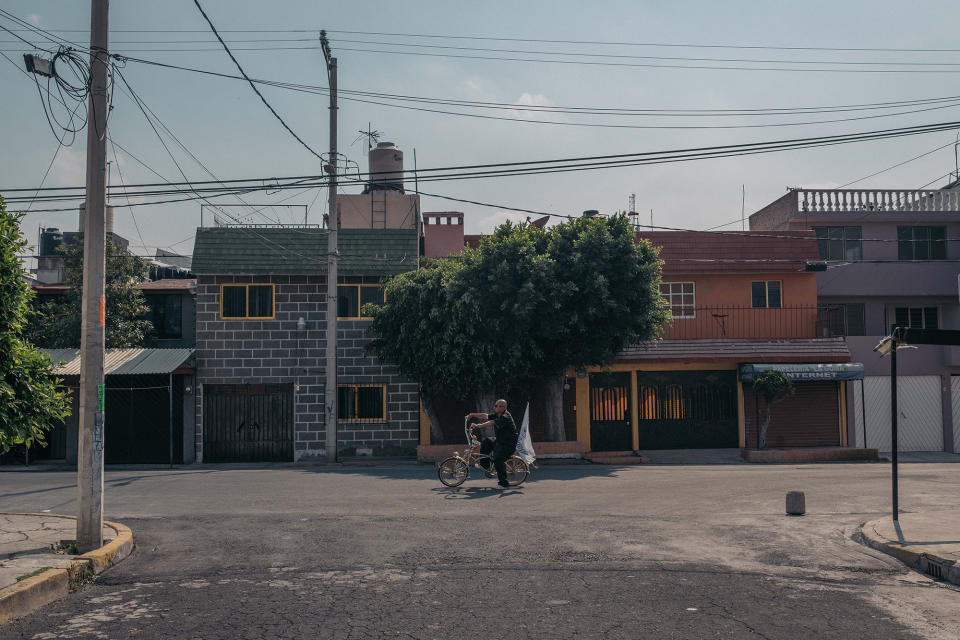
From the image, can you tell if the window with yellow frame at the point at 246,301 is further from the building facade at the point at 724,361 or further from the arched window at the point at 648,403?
the arched window at the point at 648,403

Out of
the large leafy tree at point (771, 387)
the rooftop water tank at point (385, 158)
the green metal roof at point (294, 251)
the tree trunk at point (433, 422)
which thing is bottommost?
the tree trunk at point (433, 422)

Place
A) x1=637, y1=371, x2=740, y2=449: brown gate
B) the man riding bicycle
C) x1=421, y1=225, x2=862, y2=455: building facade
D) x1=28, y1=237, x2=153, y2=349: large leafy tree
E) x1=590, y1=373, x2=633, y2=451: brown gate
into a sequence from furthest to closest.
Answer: x1=637, y1=371, x2=740, y2=449: brown gate → x1=590, y1=373, x2=633, y2=451: brown gate → x1=421, y1=225, x2=862, y2=455: building facade → x1=28, y1=237, x2=153, y2=349: large leafy tree → the man riding bicycle

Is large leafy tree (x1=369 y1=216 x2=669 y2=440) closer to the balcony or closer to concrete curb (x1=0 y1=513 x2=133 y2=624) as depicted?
the balcony

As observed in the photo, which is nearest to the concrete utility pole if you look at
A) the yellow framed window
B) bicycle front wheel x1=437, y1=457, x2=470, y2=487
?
bicycle front wheel x1=437, y1=457, x2=470, y2=487

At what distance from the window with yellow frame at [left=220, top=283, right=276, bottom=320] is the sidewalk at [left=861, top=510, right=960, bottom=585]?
18159mm

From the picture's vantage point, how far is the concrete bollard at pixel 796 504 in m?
12.0

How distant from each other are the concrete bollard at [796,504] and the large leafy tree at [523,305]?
29.8ft

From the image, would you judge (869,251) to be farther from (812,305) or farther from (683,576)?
(683,576)

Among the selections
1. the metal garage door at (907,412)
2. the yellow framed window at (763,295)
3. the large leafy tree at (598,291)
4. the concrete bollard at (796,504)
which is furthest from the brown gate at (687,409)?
the concrete bollard at (796,504)

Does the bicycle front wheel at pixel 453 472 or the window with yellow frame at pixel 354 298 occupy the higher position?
the window with yellow frame at pixel 354 298

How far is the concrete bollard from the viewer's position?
12.0 meters

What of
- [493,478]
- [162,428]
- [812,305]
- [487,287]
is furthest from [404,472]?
[812,305]

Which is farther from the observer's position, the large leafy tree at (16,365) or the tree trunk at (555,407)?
the tree trunk at (555,407)

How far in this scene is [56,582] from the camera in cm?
760
